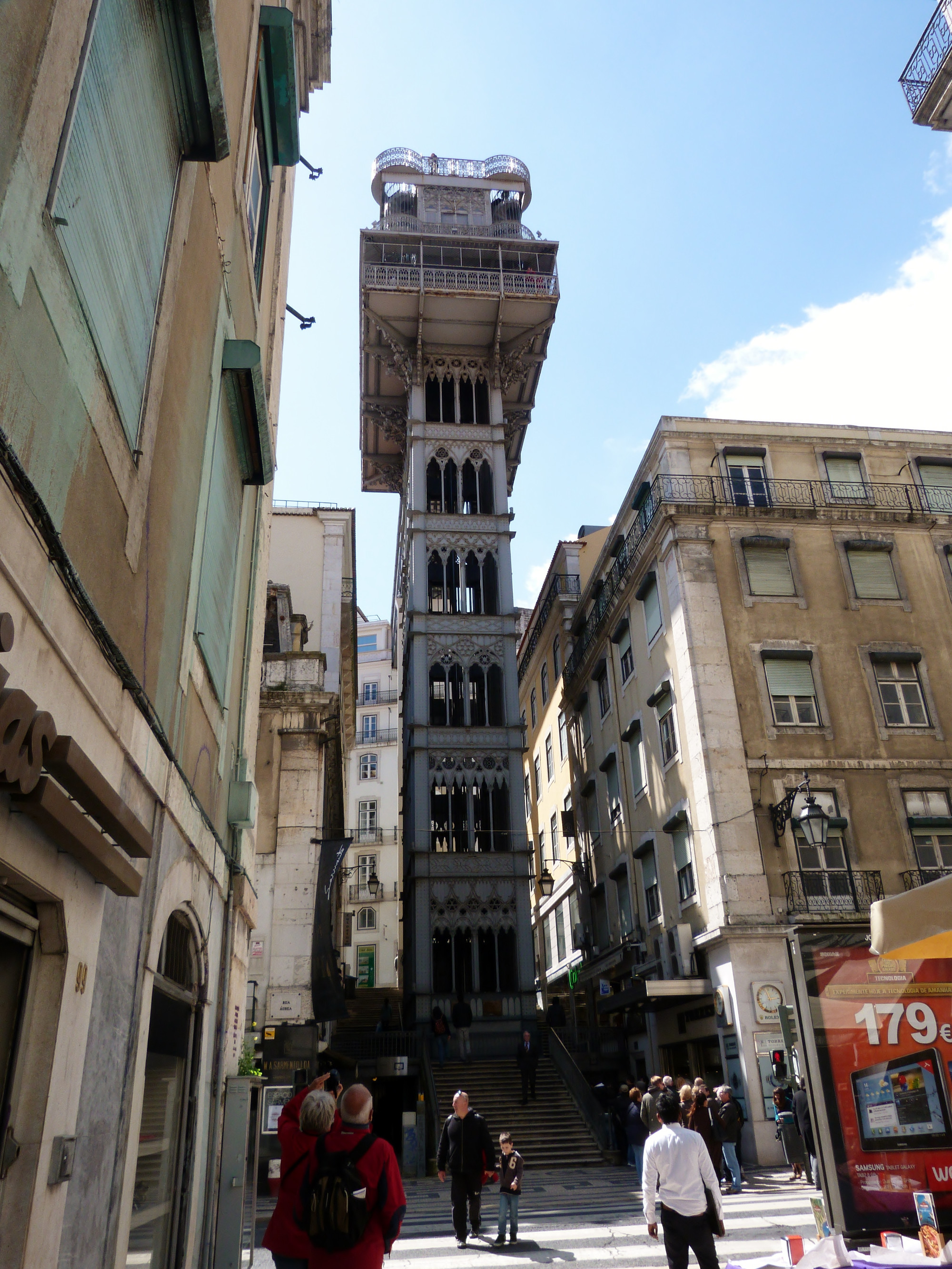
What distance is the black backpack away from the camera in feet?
14.7

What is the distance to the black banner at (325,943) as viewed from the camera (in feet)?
58.3

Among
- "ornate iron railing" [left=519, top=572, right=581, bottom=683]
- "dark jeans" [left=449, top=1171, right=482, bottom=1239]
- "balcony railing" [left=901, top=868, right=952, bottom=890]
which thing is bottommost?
"dark jeans" [left=449, top=1171, right=482, bottom=1239]

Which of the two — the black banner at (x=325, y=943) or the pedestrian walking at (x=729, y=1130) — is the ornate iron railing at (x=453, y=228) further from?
the pedestrian walking at (x=729, y=1130)

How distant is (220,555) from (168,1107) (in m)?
4.51

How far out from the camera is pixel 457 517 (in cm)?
3766

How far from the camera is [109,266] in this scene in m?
5.07

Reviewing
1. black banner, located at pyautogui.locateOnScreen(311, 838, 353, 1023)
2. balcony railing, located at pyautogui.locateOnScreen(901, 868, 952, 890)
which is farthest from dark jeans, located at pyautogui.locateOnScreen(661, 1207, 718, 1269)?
balcony railing, located at pyautogui.locateOnScreen(901, 868, 952, 890)

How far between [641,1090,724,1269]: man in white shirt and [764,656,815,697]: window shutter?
1852 cm

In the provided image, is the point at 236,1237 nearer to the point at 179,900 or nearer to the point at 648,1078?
the point at 179,900

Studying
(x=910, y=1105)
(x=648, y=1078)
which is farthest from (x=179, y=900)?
(x=648, y=1078)

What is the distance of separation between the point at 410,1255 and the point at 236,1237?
2.93m

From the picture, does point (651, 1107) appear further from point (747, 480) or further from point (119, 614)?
point (747, 480)

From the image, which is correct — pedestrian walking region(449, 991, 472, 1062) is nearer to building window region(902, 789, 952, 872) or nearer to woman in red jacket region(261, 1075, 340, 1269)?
building window region(902, 789, 952, 872)

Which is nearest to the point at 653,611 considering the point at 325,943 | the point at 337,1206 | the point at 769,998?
the point at 769,998
